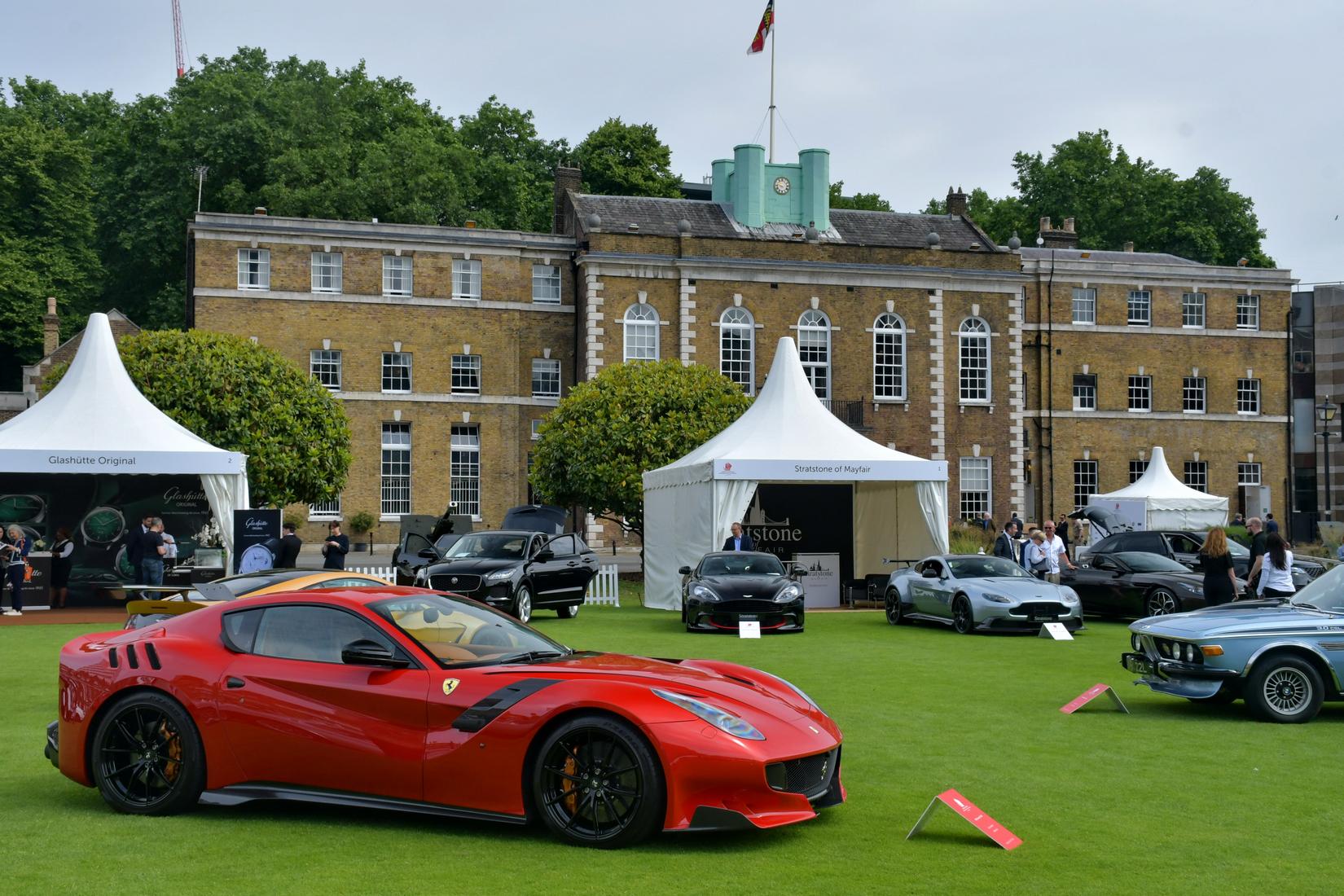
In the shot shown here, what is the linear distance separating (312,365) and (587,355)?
9710 millimetres

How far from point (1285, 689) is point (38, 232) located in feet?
214

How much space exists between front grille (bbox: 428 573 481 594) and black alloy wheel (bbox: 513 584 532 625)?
2.25 ft

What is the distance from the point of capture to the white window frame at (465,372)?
52.9 metres

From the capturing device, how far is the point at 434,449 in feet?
172

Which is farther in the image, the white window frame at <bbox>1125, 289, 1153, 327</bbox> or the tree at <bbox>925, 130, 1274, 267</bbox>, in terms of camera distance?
the tree at <bbox>925, 130, 1274, 267</bbox>

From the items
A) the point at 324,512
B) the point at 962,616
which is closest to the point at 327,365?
the point at 324,512

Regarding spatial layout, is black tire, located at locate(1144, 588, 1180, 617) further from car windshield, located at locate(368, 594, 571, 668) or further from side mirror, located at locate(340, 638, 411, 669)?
side mirror, located at locate(340, 638, 411, 669)

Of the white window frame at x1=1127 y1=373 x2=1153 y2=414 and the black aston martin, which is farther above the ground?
the white window frame at x1=1127 y1=373 x2=1153 y2=414

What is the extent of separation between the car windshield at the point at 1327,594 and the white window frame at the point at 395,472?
41.5m

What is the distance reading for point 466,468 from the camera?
173 feet

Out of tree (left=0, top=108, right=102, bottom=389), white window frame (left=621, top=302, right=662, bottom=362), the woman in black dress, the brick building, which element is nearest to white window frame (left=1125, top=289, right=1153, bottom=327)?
the brick building

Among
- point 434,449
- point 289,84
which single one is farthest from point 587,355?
point 289,84

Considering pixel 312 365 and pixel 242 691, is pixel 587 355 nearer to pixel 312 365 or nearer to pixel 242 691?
pixel 312 365

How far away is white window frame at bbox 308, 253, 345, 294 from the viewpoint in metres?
51.3
